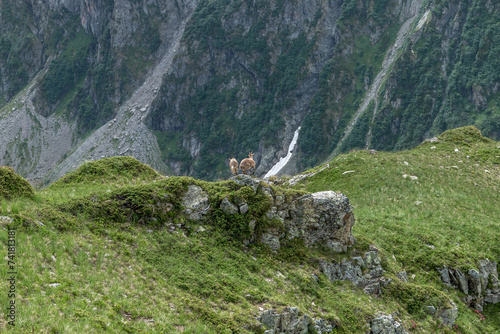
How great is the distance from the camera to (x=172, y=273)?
55.5ft

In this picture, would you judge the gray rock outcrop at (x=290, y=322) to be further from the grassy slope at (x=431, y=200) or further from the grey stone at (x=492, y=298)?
the grey stone at (x=492, y=298)

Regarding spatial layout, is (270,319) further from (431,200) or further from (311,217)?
(431,200)

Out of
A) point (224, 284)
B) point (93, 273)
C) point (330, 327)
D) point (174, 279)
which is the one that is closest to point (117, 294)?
point (93, 273)

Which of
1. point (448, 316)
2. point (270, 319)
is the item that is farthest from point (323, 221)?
point (448, 316)

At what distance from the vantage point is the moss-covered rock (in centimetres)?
1792

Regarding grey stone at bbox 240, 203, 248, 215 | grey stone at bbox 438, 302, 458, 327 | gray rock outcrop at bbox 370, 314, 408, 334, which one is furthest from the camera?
grey stone at bbox 438, 302, 458, 327

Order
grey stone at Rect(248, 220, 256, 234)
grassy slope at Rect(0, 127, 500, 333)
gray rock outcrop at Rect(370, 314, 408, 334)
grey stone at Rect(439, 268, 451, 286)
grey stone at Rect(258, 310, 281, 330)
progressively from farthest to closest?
grey stone at Rect(439, 268, 451, 286)
grey stone at Rect(248, 220, 256, 234)
gray rock outcrop at Rect(370, 314, 408, 334)
grey stone at Rect(258, 310, 281, 330)
grassy slope at Rect(0, 127, 500, 333)

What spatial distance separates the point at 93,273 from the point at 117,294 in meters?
1.34

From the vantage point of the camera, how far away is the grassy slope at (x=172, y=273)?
1334 cm

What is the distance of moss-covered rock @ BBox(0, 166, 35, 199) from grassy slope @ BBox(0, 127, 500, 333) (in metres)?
0.61

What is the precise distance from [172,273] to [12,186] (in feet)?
26.4

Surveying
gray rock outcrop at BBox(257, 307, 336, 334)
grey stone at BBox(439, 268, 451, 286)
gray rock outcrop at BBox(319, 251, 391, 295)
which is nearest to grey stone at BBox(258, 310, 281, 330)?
gray rock outcrop at BBox(257, 307, 336, 334)

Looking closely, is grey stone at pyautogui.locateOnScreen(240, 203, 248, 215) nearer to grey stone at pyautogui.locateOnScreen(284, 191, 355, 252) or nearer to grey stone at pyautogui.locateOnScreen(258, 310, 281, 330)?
grey stone at pyautogui.locateOnScreen(284, 191, 355, 252)

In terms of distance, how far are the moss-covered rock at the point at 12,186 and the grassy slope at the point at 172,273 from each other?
0.61 m
